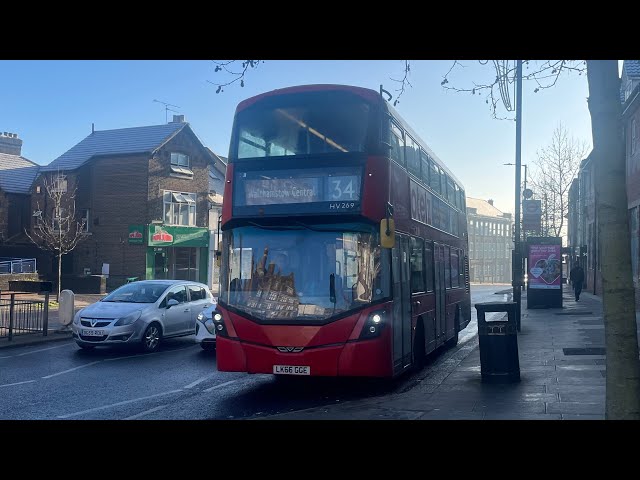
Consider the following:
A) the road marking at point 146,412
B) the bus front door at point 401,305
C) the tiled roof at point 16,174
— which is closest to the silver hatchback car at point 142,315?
the road marking at point 146,412

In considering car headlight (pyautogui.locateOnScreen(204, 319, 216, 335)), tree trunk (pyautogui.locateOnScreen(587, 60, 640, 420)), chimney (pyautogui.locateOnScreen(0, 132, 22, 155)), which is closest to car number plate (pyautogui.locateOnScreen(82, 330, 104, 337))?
car headlight (pyautogui.locateOnScreen(204, 319, 216, 335))

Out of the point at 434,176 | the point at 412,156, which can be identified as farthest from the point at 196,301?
the point at 412,156

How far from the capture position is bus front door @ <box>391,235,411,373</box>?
33.2 ft

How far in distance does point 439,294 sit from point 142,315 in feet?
19.7

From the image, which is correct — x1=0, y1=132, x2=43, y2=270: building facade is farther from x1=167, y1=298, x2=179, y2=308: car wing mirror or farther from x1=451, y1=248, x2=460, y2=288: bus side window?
x1=451, y1=248, x2=460, y2=288: bus side window

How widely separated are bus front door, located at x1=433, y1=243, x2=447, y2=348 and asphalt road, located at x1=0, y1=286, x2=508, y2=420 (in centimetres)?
209

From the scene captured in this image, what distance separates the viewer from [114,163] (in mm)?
41125

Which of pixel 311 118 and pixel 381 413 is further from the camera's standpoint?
pixel 311 118

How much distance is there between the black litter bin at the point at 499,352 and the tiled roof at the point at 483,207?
89993mm

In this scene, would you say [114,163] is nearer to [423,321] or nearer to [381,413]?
[423,321]

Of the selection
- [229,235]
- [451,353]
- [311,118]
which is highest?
[311,118]

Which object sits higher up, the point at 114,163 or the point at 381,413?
the point at 114,163
